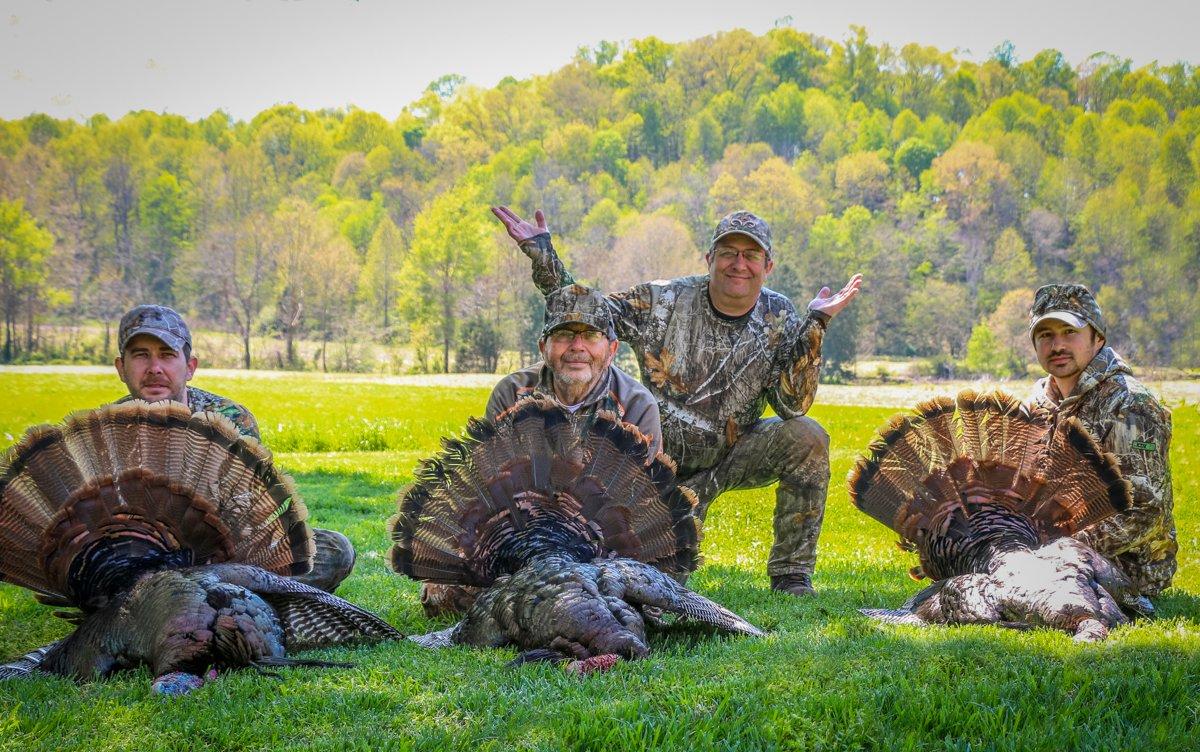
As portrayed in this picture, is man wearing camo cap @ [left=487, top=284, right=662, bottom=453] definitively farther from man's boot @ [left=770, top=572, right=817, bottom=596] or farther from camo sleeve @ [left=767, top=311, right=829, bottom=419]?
man's boot @ [left=770, top=572, right=817, bottom=596]

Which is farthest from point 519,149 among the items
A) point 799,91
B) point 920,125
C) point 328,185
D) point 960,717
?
point 960,717

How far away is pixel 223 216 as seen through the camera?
46.0 m

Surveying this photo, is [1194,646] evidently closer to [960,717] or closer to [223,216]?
[960,717]

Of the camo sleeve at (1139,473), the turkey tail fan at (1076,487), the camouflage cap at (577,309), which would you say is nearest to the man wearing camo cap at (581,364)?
the camouflage cap at (577,309)

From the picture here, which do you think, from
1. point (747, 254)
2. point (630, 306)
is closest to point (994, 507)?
point (747, 254)

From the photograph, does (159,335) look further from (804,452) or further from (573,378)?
(804,452)

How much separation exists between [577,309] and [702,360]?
5.40ft

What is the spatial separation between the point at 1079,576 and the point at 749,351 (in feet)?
8.26

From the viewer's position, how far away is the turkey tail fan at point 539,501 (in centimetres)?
466

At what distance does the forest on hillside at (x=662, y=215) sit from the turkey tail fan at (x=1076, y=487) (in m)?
32.8

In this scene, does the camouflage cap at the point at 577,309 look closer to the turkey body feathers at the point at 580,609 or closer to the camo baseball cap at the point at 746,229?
the turkey body feathers at the point at 580,609

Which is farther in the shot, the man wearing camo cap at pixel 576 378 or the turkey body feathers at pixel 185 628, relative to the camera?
the man wearing camo cap at pixel 576 378

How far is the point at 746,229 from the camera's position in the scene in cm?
639

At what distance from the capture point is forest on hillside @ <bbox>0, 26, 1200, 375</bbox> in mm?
37844
